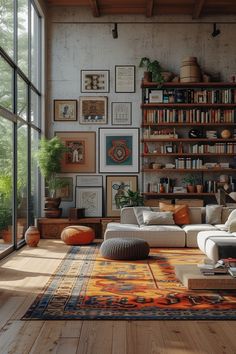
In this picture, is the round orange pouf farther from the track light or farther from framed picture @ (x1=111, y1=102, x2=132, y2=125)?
the track light

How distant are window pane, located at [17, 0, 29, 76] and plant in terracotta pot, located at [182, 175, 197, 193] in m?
3.93

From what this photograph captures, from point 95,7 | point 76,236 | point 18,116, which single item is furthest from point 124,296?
point 95,7

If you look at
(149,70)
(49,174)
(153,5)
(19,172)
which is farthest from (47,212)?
(153,5)

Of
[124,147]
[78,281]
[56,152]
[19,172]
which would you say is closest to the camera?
[78,281]

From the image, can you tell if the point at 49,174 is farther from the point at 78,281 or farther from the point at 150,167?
the point at 78,281

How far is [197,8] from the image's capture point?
1077cm

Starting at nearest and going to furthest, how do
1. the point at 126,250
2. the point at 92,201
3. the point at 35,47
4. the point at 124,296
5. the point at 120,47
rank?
1. the point at 124,296
2. the point at 126,250
3. the point at 35,47
4. the point at 92,201
5. the point at 120,47

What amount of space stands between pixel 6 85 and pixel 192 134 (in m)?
4.43

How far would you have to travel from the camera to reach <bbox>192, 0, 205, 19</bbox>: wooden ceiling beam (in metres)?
10.5

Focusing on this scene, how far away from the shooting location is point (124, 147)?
1125cm

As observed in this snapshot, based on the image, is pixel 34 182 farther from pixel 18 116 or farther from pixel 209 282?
pixel 209 282

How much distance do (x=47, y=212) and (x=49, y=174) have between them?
77 cm

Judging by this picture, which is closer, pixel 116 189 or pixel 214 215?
pixel 214 215

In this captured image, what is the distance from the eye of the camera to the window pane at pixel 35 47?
33.9ft
